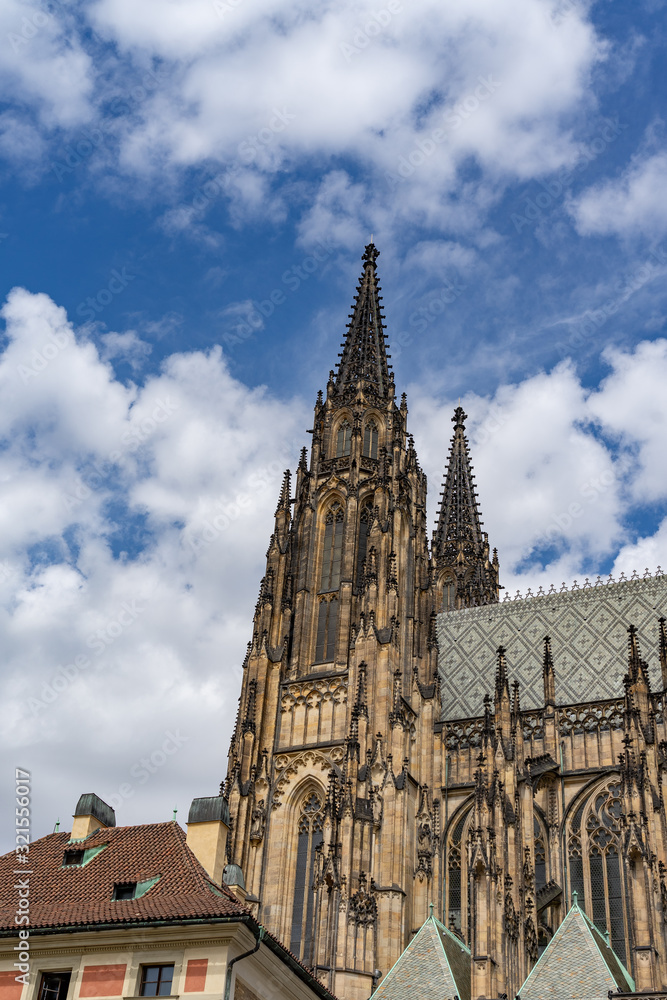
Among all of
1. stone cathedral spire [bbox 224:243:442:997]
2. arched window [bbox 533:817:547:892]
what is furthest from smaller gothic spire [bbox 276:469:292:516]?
arched window [bbox 533:817:547:892]

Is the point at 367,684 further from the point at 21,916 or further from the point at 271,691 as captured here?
the point at 21,916

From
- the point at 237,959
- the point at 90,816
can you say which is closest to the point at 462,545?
the point at 90,816

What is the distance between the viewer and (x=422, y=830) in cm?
3697

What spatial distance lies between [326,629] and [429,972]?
1618 centimetres

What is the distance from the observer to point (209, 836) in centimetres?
2464

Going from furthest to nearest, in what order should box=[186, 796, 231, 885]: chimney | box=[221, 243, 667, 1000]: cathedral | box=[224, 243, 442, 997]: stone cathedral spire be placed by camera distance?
box=[224, 243, 442, 997]: stone cathedral spire, box=[221, 243, 667, 1000]: cathedral, box=[186, 796, 231, 885]: chimney

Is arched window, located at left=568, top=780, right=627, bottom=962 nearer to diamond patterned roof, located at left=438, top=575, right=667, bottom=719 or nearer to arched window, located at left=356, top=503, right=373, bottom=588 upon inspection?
diamond patterned roof, located at left=438, top=575, right=667, bottom=719

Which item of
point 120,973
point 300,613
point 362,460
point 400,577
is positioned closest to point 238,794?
point 300,613

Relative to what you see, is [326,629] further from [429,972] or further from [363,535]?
[429,972]

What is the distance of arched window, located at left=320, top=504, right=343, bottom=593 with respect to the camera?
141 feet

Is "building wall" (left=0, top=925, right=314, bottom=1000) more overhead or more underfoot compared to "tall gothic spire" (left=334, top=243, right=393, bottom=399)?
more underfoot

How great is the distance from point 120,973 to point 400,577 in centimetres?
2442

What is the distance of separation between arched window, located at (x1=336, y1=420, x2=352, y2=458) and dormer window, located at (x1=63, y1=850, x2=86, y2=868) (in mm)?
24550

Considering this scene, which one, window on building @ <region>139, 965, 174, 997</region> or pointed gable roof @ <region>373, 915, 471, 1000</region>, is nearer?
window on building @ <region>139, 965, 174, 997</region>
